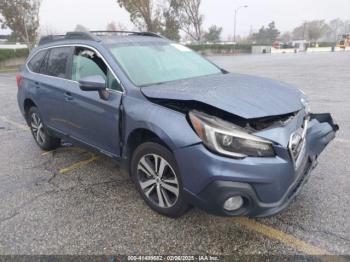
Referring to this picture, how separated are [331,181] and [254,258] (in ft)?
5.57

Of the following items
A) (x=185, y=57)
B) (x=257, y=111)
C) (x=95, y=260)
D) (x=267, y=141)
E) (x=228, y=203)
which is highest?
(x=185, y=57)

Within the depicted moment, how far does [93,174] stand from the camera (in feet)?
13.8

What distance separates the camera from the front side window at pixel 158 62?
3.46 m

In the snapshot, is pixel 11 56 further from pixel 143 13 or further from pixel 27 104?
pixel 27 104

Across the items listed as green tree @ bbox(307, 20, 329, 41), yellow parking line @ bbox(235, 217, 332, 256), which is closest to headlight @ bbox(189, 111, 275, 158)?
yellow parking line @ bbox(235, 217, 332, 256)

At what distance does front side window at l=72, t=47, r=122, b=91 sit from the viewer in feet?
11.2

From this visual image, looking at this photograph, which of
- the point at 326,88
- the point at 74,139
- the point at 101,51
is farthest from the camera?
the point at 326,88

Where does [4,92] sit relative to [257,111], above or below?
below

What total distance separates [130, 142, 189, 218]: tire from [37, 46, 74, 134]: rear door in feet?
4.82

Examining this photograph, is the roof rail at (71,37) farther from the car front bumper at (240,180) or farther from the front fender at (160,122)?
the car front bumper at (240,180)

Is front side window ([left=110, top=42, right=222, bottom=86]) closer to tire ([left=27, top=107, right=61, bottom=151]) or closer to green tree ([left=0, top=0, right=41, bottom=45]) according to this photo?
tire ([left=27, top=107, right=61, bottom=151])

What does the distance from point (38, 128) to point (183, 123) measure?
3378 mm

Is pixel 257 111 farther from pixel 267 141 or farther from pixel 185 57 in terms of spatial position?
pixel 185 57

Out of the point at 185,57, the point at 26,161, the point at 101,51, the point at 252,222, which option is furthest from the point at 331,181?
the point at 26,161
